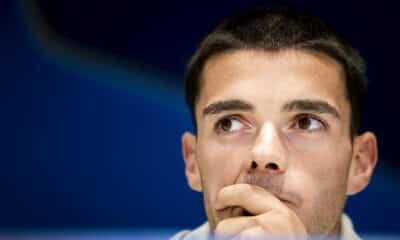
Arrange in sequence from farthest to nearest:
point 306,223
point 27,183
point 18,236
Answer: point 27,183 < point 306,223 < point 18,236

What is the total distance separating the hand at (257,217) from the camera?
118cm

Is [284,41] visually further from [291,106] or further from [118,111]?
[118,111]

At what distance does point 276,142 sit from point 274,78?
0.49ft

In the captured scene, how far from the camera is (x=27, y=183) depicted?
1.97m

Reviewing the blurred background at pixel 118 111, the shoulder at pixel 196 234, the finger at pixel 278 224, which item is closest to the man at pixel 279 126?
the finger at pixel 278 224

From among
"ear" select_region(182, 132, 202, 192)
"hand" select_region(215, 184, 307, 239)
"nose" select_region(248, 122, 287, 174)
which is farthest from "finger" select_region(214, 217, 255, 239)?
"ear" select_region(182, 132, 202, 192)

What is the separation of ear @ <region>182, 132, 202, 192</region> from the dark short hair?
78 millimetres

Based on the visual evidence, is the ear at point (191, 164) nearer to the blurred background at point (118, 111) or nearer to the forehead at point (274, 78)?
the forehead at point (274, 78)

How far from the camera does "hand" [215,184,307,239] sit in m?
1.18

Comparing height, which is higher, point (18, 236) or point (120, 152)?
point (120, 152)

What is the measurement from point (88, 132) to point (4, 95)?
0.26m

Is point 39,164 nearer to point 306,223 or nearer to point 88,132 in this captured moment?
point 88,132

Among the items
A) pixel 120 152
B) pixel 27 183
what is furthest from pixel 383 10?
pixel 27 183

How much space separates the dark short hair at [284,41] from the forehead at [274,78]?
20mm
